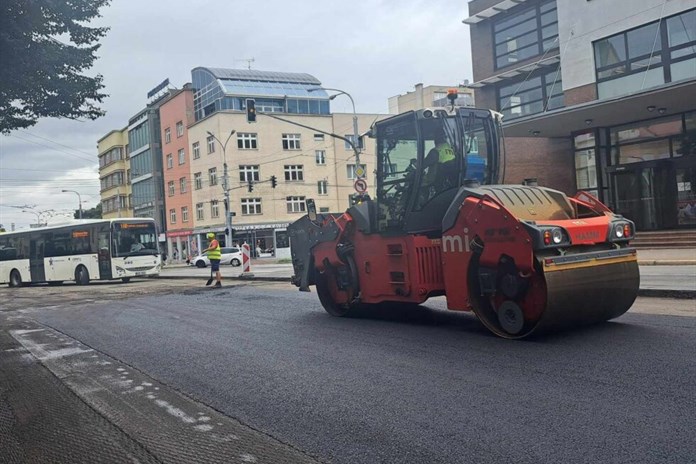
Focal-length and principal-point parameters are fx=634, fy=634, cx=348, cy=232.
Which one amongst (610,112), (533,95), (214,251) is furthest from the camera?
(533,95)

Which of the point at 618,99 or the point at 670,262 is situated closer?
the point at 670,262

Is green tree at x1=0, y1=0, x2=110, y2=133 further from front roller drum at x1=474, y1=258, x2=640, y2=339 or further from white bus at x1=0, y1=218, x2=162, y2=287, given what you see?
white bus at x1=0, y1=218, x2=162, y2=287

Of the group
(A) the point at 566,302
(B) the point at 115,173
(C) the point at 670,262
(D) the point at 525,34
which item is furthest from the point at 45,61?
(B) the point at 115,173

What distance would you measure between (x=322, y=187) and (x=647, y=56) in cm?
3986

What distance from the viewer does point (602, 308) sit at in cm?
741

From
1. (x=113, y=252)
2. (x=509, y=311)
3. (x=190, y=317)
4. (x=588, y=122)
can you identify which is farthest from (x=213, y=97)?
(x=509, y=311)

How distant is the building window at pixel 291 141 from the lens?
5844cm

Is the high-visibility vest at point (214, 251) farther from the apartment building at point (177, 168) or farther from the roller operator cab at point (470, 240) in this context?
the apartment building at point (177, 168)

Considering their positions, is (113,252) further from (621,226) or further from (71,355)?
(621,226)

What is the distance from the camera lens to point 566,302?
688cm

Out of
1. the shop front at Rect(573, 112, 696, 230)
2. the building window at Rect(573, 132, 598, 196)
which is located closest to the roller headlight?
the shop front at Rect(573, 112, 696, 230)

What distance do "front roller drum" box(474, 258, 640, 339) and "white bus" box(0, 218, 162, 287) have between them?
72.6ft

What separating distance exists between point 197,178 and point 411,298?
179ft

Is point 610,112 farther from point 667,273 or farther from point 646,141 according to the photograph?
point 667,273
